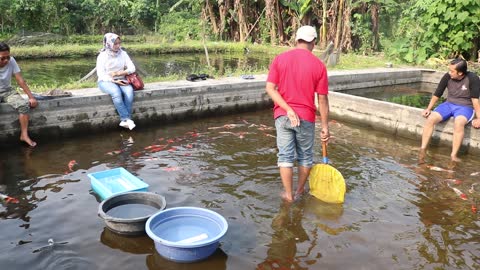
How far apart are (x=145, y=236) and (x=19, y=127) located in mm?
4317

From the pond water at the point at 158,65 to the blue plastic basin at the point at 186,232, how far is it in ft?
27.4

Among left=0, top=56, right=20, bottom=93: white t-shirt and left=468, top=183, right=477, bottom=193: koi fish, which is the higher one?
left=0, top=56, right=20, bottom=93: white t-shirt

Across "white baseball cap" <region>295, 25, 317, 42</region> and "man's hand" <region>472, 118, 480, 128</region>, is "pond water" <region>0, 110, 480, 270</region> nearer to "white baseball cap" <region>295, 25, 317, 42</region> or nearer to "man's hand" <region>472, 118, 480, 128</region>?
"man's hand" <region>472, 118, 480, 128</region>

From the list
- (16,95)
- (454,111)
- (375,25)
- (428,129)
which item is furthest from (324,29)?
(16,95)

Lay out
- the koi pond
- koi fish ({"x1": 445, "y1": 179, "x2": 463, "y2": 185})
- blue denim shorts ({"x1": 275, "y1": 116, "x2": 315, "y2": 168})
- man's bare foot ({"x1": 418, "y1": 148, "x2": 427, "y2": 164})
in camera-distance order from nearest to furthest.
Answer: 1. blue denim shorts ({"x1": 275, "y1": 116, "x2": 315, "y2": 168})
2. koi fish ({"x1": 445, "y1": 179, "x2": 463, "y2": 185})
3. man's bare foot ({"x1": 418, "y1": 148, "x2": 427, "y2": 164})
4. the koi pond

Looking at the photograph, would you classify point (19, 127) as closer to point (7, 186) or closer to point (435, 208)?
point (7, 186)

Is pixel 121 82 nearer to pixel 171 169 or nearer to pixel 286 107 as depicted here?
pixel 171 169

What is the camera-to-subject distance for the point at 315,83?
460 centimetres

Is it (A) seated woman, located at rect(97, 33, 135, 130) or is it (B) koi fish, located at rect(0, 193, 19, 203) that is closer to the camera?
(B) koi fish, located at rect(0, 193, 19, 203)

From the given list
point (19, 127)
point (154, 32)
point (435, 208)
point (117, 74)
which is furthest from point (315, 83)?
point (154, 32)

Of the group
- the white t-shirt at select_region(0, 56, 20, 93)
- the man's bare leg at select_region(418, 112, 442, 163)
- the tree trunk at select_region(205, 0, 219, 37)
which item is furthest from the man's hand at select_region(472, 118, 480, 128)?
the tree trunk at select_region(205, 0, 219, 37)

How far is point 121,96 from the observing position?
805cm

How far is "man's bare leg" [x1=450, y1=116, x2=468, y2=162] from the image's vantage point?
715cm

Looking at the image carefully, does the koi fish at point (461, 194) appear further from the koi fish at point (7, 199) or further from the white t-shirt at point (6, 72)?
the white t-shirt at point (6, 72)
